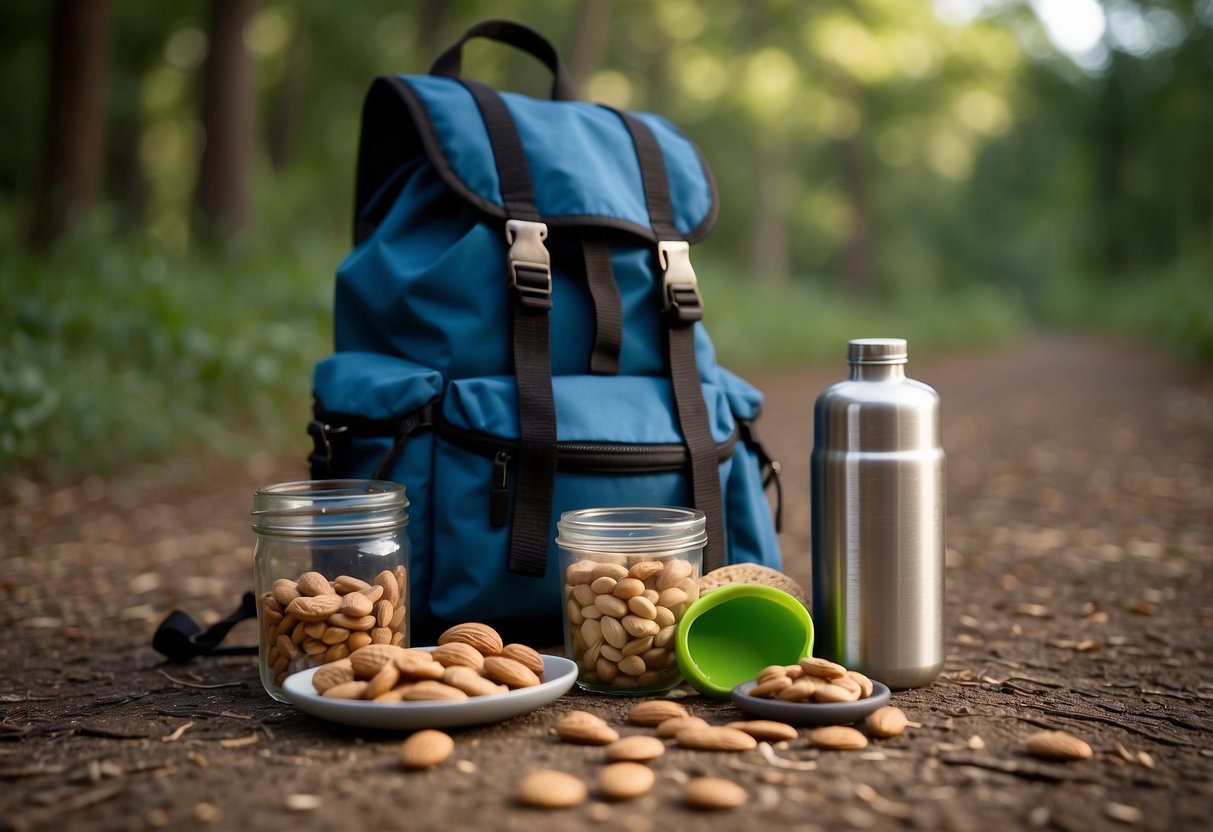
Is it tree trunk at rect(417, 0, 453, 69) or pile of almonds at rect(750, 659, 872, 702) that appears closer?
pile of almonds at rect(750, 659, 872, 702)

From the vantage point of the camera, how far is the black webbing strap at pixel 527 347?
242cm

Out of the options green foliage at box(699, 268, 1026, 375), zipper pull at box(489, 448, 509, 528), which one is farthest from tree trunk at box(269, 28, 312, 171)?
zipper pull at box(489, 448, 509, 528)

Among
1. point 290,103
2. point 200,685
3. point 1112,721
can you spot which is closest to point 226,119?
point 200,685

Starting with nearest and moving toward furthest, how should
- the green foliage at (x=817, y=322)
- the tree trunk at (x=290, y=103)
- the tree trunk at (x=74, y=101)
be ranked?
the tree trunk at (x=74, y=101)
the green foliage at (x=817, y=322)
the tree trunk at (x=290, y=103)

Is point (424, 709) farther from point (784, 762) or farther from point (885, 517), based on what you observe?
point (885, 517)

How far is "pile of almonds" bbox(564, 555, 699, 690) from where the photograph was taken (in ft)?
7.20

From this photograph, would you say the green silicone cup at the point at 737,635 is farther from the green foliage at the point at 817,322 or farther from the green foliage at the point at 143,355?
the green foliage at the point at 817,322

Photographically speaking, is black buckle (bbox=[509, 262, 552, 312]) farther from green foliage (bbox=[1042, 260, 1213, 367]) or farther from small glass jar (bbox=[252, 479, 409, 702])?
green foliage (bbox=[1042, 260, 1213, 367])

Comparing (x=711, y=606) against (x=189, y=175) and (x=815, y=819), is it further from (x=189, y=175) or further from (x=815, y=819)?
(x=189, y=175)

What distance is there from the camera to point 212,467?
221 inches

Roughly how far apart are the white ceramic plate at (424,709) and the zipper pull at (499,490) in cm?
54

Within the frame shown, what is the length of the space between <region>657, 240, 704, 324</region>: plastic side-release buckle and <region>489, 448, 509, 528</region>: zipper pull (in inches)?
23.8

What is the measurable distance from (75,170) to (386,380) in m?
6.49

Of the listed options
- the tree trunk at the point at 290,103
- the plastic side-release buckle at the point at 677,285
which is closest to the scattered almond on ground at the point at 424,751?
the plastic side-release buckle at the point at 677,285
